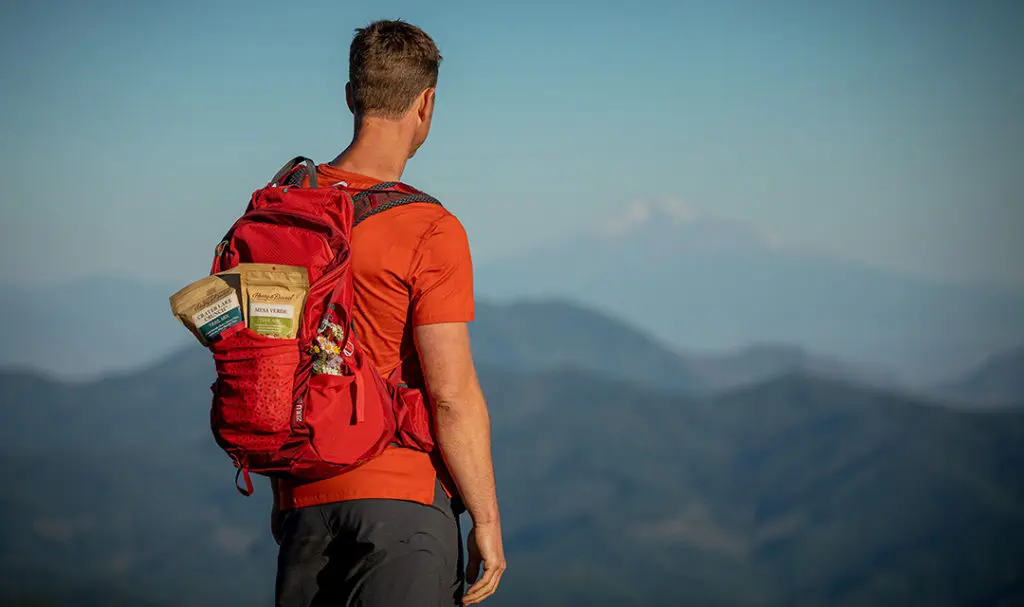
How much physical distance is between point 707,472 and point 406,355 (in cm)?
1265

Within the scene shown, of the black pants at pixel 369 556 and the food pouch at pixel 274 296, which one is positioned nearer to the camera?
the food pouch at pixel 274 296

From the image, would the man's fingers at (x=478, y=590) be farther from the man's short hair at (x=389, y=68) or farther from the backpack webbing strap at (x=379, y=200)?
the man's short hair at (x=389, y=68)

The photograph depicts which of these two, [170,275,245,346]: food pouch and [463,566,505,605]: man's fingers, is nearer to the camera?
[170,275,245,346]: food pouch

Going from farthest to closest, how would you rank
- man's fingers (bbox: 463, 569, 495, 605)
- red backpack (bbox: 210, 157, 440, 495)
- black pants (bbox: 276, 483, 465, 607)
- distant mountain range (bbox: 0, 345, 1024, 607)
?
distant mountain range (bbox: 0, 345, 1024, 607), man's fingers (bbox: 463, 569, 495, 605), black pants (bbox: 276, 483, 465, 607), red backpack (bbox: 210, 157, 440, 495)

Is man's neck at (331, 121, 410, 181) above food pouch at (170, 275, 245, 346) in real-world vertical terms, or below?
above

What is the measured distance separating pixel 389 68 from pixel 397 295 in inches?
19.0

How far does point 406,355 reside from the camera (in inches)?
80.3

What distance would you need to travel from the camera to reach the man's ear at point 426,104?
2098mm

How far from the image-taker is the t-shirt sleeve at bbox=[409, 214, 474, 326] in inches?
76.4

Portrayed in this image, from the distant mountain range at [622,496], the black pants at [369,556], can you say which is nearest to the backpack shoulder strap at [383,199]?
the black pants at [369,556]

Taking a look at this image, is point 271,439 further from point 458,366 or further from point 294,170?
point 294,170

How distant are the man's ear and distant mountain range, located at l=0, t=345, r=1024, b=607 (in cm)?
915

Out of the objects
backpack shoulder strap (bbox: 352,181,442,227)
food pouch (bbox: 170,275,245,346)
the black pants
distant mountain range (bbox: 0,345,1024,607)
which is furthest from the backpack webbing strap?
distant mountain range (bbox: 0,345,1024,607)

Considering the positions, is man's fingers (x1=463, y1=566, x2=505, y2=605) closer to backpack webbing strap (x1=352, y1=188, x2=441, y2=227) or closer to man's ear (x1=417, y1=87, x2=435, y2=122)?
backpack webbing strap (x1=352, y1=188, x2=441, y2=227)
